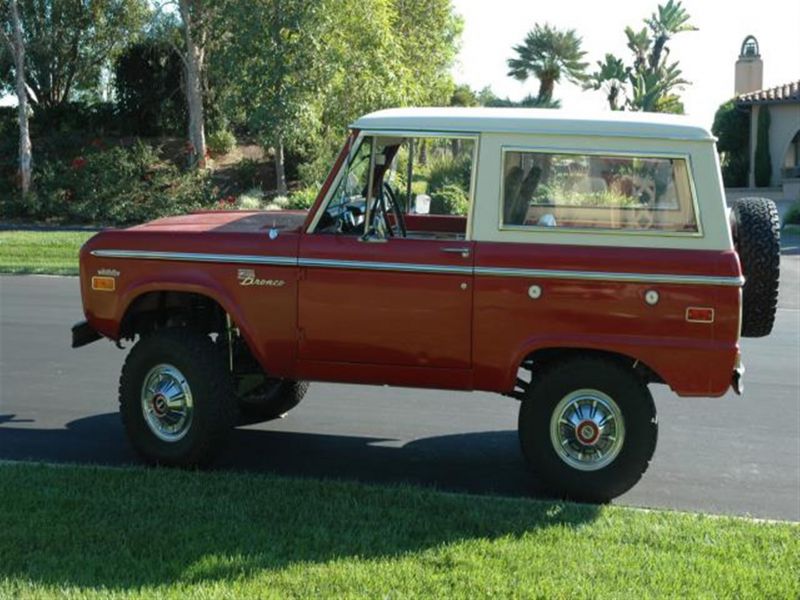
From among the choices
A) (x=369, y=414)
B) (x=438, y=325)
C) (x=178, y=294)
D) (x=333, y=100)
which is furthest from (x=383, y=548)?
(x=333, y=100)

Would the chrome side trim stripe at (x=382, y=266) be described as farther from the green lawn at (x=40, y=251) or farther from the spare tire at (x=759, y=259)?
the green lawn at (x=40, y=251)

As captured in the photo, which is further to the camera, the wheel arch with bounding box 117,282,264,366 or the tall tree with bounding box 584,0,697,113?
the tall tree with bounding box 584,0,697,113

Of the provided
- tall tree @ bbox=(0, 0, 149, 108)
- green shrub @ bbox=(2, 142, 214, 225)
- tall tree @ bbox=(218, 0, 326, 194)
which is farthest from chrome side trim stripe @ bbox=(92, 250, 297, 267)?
tall tree @ bbox=(0, 0, 149, 108)

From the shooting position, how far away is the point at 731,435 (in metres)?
8.04

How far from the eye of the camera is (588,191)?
6.32 meters

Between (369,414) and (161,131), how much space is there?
27.7m

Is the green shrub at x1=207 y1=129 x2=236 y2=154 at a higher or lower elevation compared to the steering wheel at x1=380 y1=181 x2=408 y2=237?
higher

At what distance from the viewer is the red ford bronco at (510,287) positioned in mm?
6102

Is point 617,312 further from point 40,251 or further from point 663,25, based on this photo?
point 663,25

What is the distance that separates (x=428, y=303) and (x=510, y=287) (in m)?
0.50

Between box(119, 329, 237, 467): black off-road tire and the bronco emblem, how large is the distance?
524mm

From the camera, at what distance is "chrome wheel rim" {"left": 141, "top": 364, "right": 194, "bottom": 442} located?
6754 millimetres

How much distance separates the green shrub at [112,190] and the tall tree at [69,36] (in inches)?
167

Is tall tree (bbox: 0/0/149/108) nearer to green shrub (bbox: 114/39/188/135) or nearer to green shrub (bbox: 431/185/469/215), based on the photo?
green shrub (bbox: 114/39/188/135)
